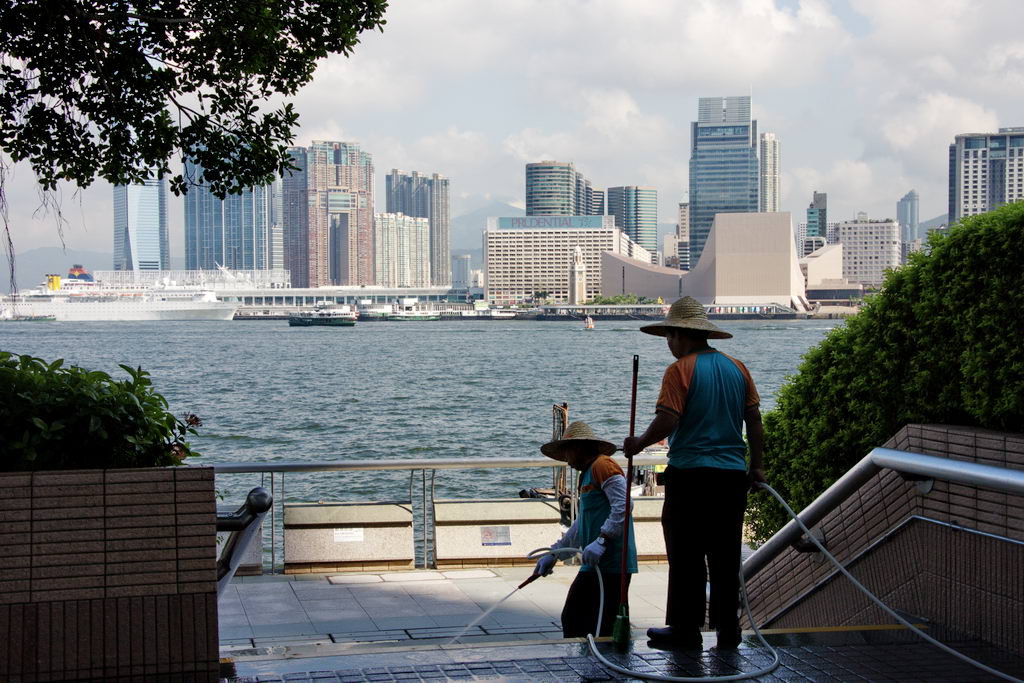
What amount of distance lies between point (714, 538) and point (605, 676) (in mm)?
726

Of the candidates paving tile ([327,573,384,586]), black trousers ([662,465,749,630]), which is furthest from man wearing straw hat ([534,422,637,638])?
paving tile ([327,573,384,586])

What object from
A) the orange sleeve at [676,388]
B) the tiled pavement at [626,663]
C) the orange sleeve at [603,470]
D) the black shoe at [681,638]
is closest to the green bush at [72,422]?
the tiled pavement at [626,663]

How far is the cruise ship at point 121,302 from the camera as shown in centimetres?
14538

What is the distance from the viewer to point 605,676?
12.2 feet

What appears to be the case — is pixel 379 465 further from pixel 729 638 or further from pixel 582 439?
pixel 729 638

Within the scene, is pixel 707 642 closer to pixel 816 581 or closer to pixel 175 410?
pixel 816 581

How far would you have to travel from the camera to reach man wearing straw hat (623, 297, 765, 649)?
4.09 metres

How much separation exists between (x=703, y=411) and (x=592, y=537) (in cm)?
87

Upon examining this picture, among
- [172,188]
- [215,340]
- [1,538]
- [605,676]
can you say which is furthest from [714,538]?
[215,340]

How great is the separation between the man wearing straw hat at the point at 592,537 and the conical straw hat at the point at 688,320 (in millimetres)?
593

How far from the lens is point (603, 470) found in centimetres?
454

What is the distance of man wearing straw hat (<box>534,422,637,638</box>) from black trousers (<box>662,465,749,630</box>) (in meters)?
0.33

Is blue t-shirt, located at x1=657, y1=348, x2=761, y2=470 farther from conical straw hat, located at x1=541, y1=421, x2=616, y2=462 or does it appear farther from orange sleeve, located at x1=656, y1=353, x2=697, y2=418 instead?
conical straw hat, located at x1=541, y1=421, x2=616, y2=462

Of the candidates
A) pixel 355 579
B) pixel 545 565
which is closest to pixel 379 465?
pixel 355 579
